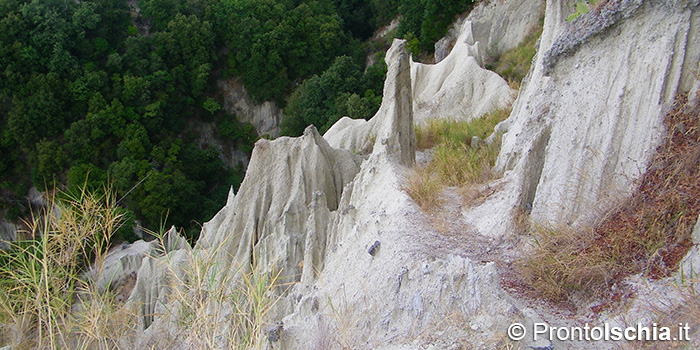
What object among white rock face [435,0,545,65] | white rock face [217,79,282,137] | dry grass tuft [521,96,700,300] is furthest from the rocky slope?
white rock face [217,79,282,137]

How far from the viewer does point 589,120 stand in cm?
539

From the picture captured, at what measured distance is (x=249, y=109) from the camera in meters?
38.4

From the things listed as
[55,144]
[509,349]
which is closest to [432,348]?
[509,349]

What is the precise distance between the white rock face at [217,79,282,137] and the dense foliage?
667 mm

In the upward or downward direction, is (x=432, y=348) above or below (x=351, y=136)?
above

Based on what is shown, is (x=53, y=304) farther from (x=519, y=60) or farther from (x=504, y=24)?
(x=504, y=24)

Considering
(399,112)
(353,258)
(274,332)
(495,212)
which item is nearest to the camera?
(274,332)

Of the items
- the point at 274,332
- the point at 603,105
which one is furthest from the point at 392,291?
the point at 603,105

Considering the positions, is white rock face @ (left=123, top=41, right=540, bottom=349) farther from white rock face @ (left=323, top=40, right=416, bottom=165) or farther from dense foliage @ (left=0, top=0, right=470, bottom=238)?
dense foliage @ (left=0, top=0, right=470, bottom=238)

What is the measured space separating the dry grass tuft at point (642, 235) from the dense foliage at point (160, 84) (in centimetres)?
2435

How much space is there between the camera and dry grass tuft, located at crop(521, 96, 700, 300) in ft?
13.7

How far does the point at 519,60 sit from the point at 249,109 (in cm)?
2101

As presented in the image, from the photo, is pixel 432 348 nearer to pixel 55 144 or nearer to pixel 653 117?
pixel 653 117

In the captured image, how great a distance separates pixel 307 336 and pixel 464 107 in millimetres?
11612
